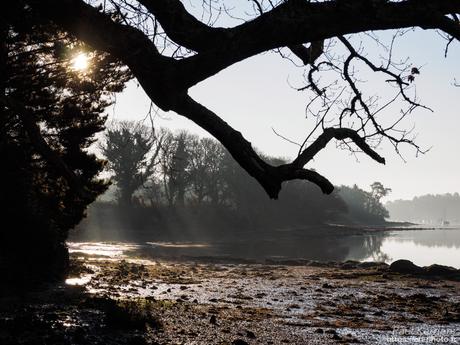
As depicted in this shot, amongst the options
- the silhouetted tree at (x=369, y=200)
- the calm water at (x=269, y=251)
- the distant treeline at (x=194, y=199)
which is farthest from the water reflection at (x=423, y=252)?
the silhouetted tree at (x=369, y=200)

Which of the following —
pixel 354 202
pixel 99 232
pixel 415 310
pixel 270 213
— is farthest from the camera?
pixel 354 202

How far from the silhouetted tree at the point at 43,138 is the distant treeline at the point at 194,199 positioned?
97.5 ft

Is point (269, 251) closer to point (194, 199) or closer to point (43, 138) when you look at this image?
point (194, 199)

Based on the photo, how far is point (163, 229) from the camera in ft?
196

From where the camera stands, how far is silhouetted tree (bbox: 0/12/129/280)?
1007 cm

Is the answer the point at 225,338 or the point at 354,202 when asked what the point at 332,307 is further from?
the point at 354,202

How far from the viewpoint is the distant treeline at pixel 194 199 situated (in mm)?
58562

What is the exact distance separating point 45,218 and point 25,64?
16.5 ft

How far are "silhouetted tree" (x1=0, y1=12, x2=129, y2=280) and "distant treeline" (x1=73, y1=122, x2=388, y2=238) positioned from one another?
29721 mm

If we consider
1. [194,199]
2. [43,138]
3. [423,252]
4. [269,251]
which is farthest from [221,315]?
[194,199]

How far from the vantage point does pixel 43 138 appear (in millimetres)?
8297

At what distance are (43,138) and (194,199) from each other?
6115 cm

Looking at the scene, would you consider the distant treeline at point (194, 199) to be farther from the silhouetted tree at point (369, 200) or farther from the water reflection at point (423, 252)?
the silhouetted tree at point (369, 200)

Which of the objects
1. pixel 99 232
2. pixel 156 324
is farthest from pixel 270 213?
pixel 156 324
